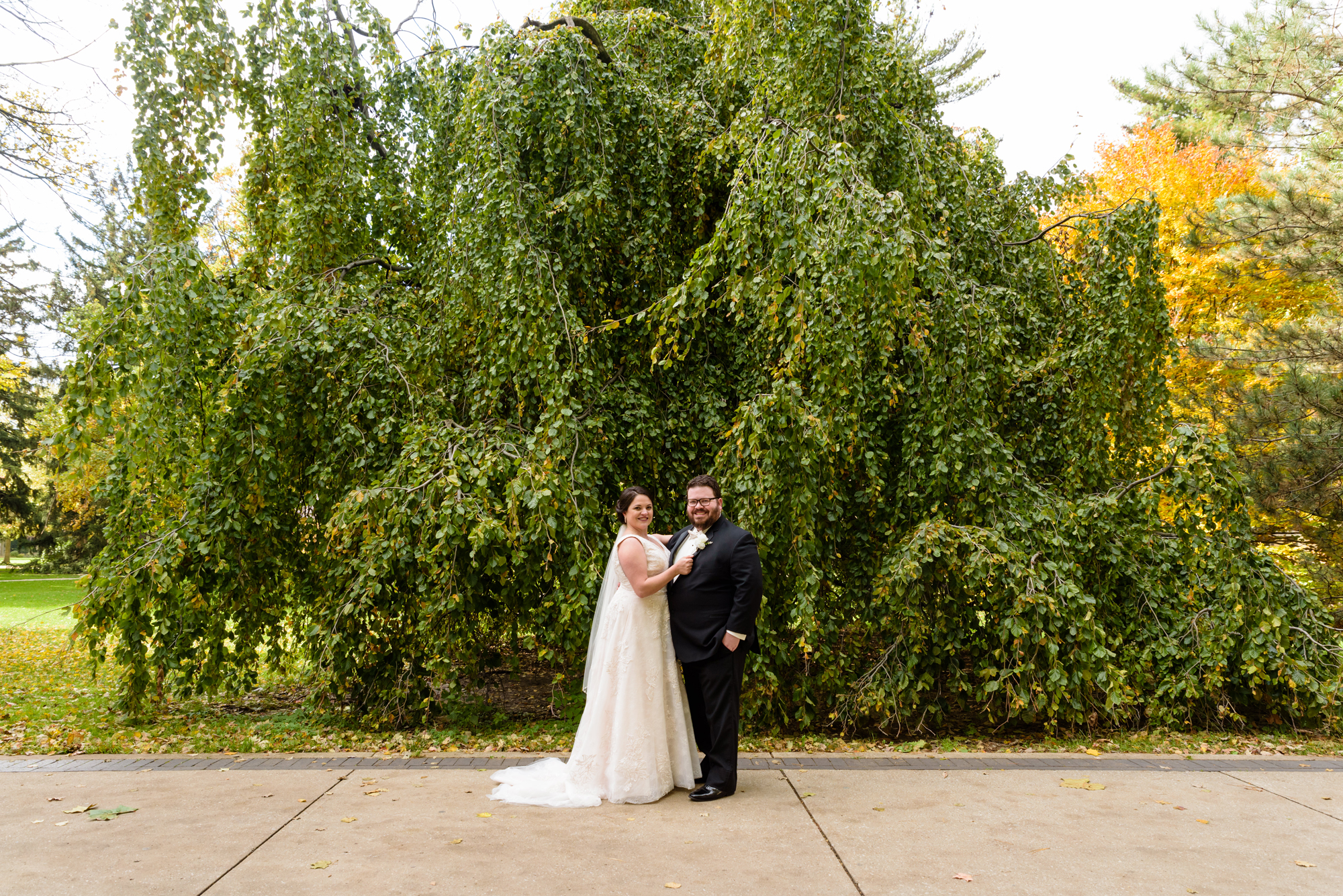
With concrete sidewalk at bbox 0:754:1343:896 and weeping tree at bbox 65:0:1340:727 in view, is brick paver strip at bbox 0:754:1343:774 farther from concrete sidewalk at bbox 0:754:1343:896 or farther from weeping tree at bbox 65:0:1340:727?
weeping tree at bbox 65:0:1340:727

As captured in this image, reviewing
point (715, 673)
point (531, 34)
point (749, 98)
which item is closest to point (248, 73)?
point (531, 34)

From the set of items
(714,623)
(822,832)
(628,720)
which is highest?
(714,623)

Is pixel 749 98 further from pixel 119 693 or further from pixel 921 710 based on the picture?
pixel 119 693

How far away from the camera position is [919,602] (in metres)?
5.59

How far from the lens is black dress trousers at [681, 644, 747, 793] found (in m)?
4.40

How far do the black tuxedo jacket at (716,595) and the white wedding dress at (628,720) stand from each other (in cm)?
11

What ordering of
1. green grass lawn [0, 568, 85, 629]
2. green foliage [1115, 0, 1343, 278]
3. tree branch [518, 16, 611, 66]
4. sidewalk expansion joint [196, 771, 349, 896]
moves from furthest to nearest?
green grass lawn [0, 568, 85, 629], green foliage [1115, 0, 1343, 278], tree branch [518, 16, 611, 66], sidewalk expansion joint [196, 771, 349, 896]

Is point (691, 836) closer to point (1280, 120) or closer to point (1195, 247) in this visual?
point (1195, 247)

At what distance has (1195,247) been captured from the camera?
10.5 m

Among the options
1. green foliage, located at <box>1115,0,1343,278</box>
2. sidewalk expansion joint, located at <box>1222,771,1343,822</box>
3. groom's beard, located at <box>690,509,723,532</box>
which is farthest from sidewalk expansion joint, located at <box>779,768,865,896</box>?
green foliage, located at <box>1115,0,1343,278</box>

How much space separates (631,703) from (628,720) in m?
0.08

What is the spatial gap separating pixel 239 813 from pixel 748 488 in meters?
3.20

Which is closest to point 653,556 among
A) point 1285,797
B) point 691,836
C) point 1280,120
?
point 691,836

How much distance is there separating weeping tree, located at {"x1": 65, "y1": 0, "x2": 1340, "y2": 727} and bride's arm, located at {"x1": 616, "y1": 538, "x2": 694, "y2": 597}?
86 centimetres
